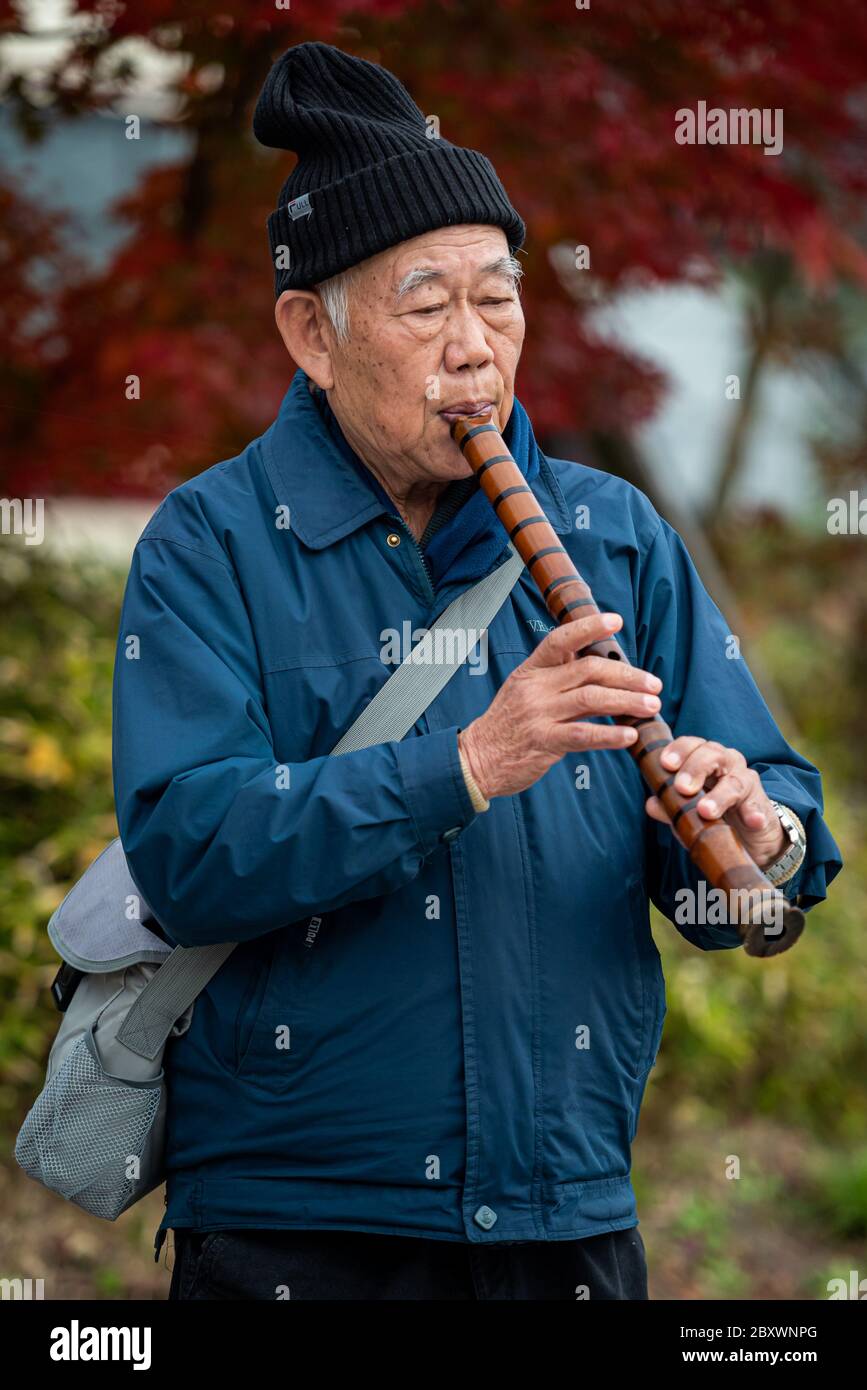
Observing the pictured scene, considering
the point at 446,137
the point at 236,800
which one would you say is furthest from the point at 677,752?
the point at 446,137

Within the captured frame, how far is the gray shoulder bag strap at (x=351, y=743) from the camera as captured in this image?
82.1 inches

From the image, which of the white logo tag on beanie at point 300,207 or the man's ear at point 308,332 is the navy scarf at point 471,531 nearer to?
the man's ear at point 308,332

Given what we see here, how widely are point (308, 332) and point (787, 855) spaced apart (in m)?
1.10

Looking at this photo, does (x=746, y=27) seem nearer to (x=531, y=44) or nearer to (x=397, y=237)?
(x=531, y=44)

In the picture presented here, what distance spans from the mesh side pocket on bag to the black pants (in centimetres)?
18

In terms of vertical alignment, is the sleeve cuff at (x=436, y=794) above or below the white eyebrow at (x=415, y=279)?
below

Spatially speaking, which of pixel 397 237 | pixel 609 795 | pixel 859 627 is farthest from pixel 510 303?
pixel 859 627

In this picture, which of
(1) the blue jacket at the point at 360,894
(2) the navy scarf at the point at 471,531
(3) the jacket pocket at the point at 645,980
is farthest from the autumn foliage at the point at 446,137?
(3) the jacket pocket at the point at 645,980

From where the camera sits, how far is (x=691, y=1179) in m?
5.32

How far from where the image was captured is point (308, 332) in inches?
92.3

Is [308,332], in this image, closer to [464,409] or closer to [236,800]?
[464,409]

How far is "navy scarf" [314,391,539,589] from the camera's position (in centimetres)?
220

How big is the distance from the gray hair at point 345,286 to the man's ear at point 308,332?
3 centimetres

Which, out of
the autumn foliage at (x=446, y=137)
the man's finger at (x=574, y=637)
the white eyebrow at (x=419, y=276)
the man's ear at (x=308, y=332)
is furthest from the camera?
the autumn foliage at (x=446, y=137)
